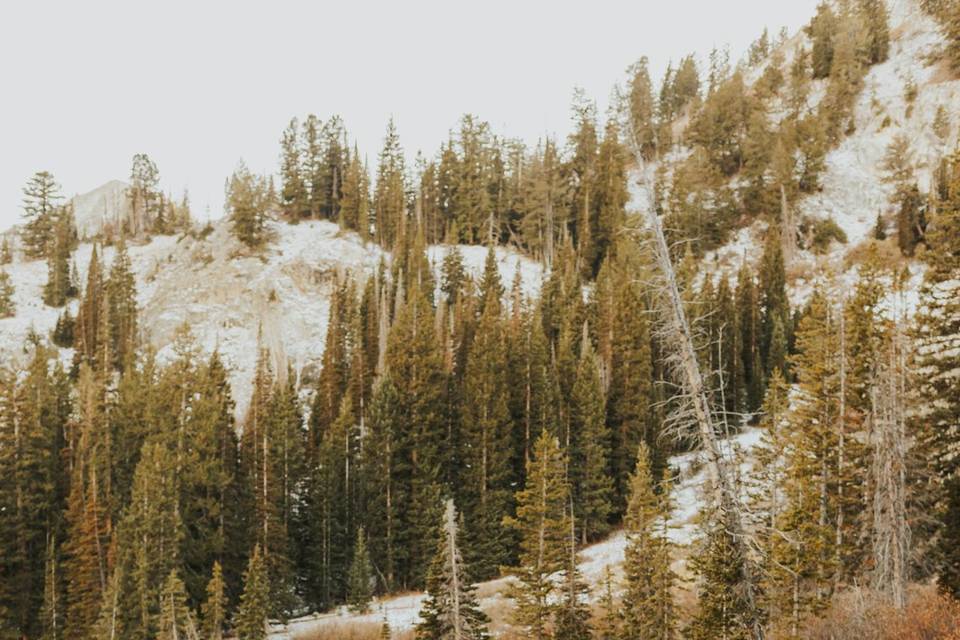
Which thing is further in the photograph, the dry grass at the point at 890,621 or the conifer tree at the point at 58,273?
the conifer tree at the point at 58,273

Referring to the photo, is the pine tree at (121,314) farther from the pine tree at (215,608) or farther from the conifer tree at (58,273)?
the pine tree at (215,608)

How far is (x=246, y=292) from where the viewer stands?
79.5 m

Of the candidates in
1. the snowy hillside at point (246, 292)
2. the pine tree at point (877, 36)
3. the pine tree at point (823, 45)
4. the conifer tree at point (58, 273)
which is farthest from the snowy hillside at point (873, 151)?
the conifer tree at point (58, 273)

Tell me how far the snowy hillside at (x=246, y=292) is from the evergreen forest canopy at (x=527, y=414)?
9.26 ft

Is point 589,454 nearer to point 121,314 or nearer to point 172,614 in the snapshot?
point 172,614

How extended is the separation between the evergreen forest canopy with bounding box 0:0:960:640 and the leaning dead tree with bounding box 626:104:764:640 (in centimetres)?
11

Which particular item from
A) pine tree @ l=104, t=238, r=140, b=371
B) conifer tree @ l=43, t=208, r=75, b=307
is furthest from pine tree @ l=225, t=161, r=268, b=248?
conifer tree @ l=43, t=208, r=75, b=307

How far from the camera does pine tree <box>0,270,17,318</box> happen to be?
8338 cm

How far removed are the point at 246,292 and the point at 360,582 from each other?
172 ft

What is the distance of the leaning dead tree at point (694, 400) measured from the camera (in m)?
10.8

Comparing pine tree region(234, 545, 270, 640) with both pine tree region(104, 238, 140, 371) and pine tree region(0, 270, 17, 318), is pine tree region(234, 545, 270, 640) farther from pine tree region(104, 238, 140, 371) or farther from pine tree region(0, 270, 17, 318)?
pine tree region(0, 270, 17, 318)

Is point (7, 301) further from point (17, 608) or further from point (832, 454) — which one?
point (832, 454)

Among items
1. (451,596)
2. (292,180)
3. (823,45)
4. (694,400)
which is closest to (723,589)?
(694,400)

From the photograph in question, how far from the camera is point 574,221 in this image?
89625mm
